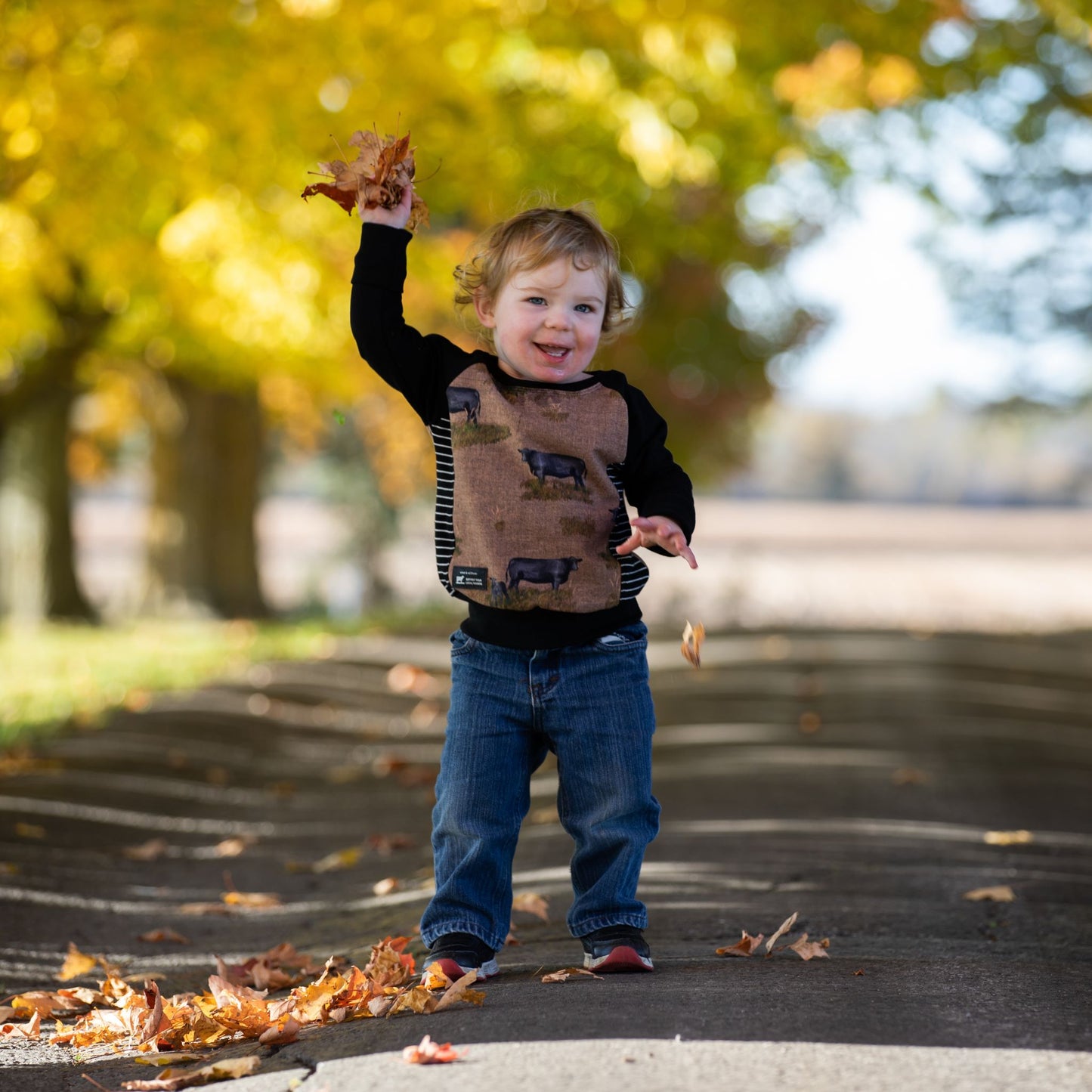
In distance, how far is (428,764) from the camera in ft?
27.5

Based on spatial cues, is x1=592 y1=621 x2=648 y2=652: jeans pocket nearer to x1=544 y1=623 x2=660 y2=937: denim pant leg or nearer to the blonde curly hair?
x1=544 y1=623 x2=660 y2=937: denim pant leg

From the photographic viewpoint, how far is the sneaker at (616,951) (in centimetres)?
363

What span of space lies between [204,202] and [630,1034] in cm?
Result: 791

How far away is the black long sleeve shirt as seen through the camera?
3.61m

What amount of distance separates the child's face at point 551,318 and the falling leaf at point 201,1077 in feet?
5.30

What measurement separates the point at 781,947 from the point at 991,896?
1051mm

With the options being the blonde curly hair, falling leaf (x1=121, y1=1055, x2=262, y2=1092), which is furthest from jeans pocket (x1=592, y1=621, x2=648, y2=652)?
falling leaf (x1=121, y1=1055, x2=262, y2=1092)

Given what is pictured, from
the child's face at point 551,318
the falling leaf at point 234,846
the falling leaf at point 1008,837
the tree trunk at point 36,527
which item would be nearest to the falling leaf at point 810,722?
the falling leaf at point 1008,837

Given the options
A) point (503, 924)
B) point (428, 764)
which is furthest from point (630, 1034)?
point (428, 764)

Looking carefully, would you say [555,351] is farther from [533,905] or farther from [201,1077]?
[533,905]

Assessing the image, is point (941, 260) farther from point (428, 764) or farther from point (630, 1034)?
point (630, 1034)

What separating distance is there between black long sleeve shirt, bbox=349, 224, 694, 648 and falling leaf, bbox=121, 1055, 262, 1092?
1084 millimetres

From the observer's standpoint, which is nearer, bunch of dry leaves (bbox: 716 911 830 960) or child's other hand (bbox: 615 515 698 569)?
child's other hand (bbox: 615 515 698 569)

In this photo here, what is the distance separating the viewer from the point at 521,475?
3.61 m
